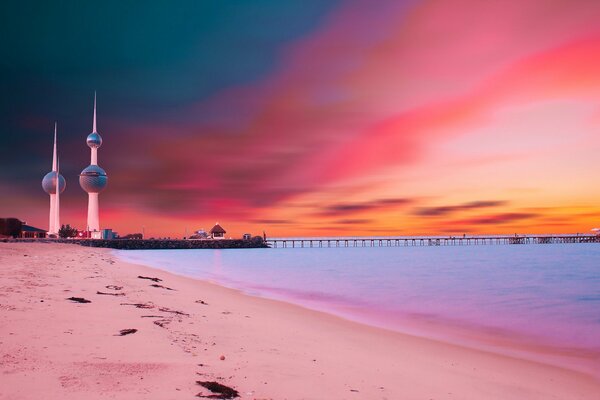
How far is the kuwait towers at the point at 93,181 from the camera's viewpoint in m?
140

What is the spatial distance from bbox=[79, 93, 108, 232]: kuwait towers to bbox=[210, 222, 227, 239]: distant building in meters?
37.2

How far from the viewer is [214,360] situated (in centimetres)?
620

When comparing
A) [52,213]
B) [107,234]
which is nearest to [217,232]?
[107,234]

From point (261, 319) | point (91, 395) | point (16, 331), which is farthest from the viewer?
point (261, 319)

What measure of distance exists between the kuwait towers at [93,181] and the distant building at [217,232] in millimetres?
37187

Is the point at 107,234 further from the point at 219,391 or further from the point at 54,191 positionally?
the point at 219,391

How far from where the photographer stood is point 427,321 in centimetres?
1482

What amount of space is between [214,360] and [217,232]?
482 ft

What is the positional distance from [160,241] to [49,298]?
12818 centimetres

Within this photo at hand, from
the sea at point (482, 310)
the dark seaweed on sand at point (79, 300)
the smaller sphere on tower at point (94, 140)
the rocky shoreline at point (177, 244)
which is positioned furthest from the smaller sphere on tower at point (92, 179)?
the dark seaweed on sand at point (79, 300)

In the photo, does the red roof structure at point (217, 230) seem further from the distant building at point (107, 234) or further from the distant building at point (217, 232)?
the distant building at point (107, 234)

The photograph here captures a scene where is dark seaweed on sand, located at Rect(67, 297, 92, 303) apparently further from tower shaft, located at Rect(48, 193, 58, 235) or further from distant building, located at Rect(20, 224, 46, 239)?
tower shaft, located at Rect(48, 193, 58, 235)

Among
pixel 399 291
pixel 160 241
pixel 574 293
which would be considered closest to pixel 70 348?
pixel 399 291

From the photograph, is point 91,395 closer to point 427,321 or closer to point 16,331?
point 16,331
